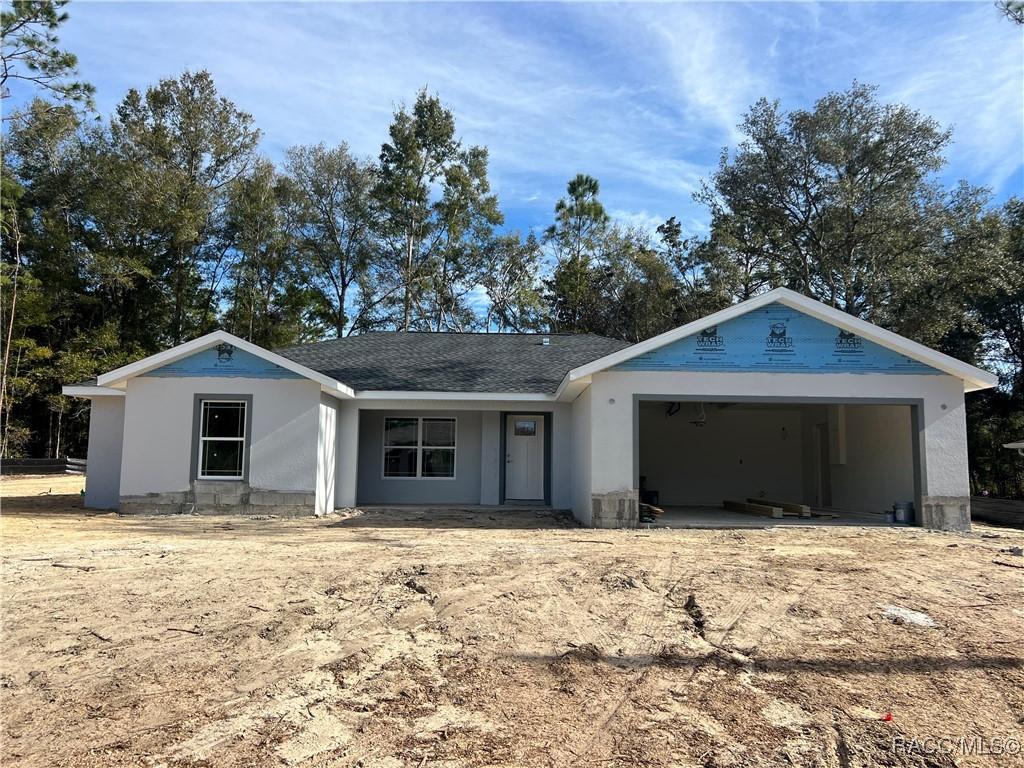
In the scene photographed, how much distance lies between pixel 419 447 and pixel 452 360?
91.1 inches

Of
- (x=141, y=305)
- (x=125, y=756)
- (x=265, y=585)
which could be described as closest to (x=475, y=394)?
(x=265, y=585)

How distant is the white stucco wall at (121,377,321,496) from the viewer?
13.0 meters

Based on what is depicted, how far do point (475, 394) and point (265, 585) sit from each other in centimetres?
751

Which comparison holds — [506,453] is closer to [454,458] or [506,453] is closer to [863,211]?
[454,458]

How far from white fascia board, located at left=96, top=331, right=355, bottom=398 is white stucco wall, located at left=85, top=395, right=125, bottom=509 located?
186cm

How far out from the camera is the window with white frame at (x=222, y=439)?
13.1 metres

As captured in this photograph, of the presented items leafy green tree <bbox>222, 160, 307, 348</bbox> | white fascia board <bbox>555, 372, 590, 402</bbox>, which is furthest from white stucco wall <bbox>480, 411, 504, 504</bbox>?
leafy green tree <bbox>222, 160, 307, 348</bbox>

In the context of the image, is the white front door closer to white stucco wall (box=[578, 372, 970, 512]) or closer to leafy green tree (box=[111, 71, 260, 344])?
white stucco wall (box=[578, 372, 970, 512])

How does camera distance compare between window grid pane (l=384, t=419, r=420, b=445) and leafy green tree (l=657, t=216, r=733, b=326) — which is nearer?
window grid pane (l=384, t=419, r=420, b=445)

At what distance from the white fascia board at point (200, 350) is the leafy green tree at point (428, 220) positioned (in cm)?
2024

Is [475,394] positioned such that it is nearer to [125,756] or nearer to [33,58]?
[125,756]

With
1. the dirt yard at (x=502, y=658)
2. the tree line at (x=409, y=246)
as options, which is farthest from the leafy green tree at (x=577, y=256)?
the dirt yard at (x=502, y=658)

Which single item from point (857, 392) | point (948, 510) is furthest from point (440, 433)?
point (948, 510)

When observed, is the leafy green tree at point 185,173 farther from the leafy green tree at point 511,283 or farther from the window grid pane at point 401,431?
the window grid pane at point 401,431
